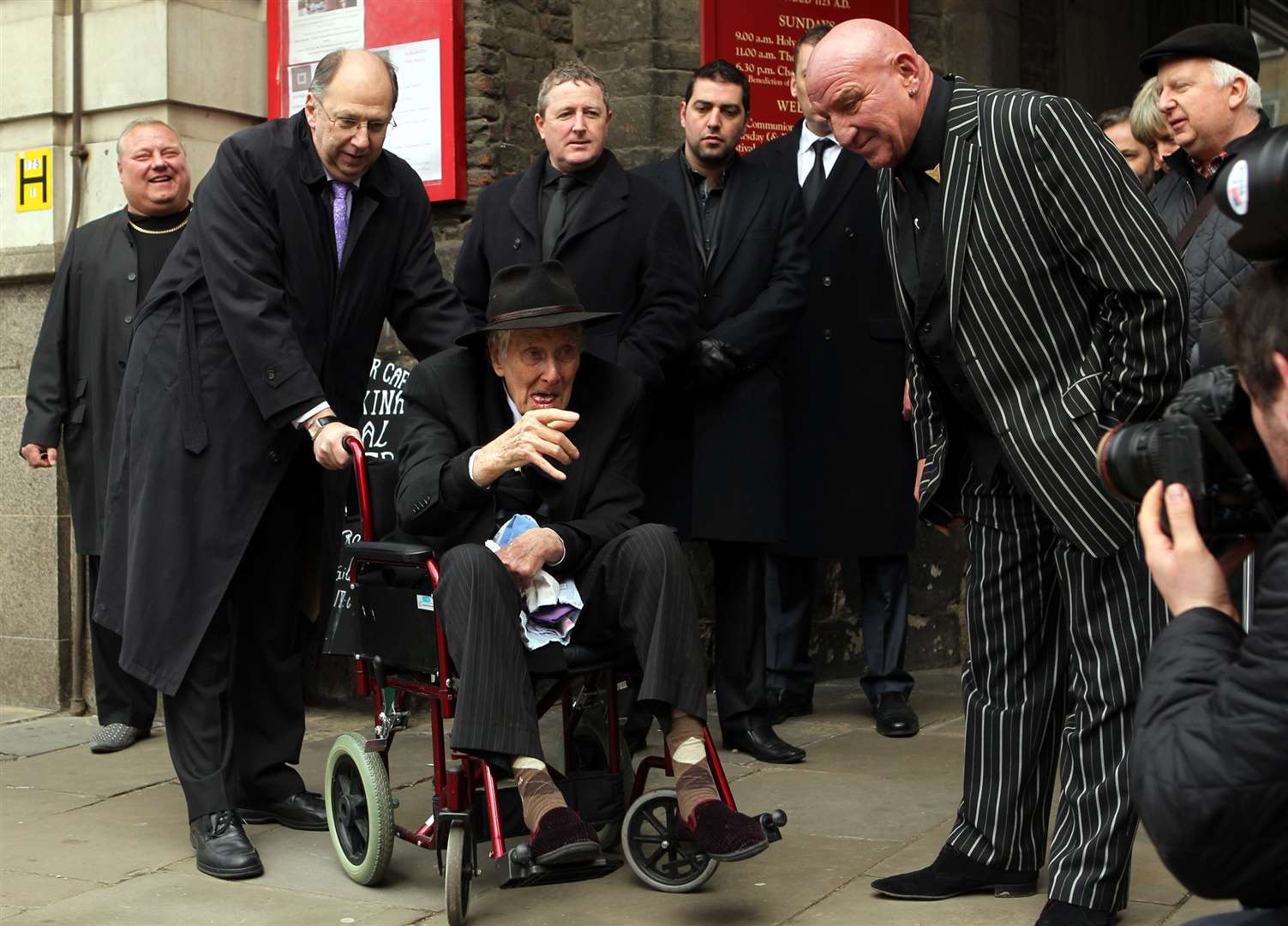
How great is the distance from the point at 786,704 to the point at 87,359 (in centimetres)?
282

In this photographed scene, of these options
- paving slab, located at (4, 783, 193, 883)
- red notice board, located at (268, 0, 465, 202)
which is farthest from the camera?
red notice board, located at (268, 0, 465, 202)

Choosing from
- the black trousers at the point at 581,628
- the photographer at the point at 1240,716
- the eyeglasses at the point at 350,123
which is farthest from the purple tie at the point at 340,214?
the photographer at the point at 1240,716

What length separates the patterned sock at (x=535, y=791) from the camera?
12.7 feet

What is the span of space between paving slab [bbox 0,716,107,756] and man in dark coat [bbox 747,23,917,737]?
8.30 ft

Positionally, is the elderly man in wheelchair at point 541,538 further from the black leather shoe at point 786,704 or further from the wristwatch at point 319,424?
the black leather shoe at point 786,704

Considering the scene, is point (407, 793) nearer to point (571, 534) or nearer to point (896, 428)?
point (571, 534)

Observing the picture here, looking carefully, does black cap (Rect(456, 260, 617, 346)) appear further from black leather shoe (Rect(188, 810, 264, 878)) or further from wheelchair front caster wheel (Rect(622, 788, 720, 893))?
black leather shoe (Rect(188, 810, 264, 878))

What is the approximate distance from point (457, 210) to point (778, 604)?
200 centimetres

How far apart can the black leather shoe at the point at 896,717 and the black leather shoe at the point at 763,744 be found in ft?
1.35

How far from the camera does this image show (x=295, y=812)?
4.97 m

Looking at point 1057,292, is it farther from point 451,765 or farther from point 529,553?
point 451,765

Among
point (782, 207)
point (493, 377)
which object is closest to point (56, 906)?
point (493, 377)

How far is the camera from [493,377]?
14.7 feet

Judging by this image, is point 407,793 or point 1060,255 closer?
point 1060,255
